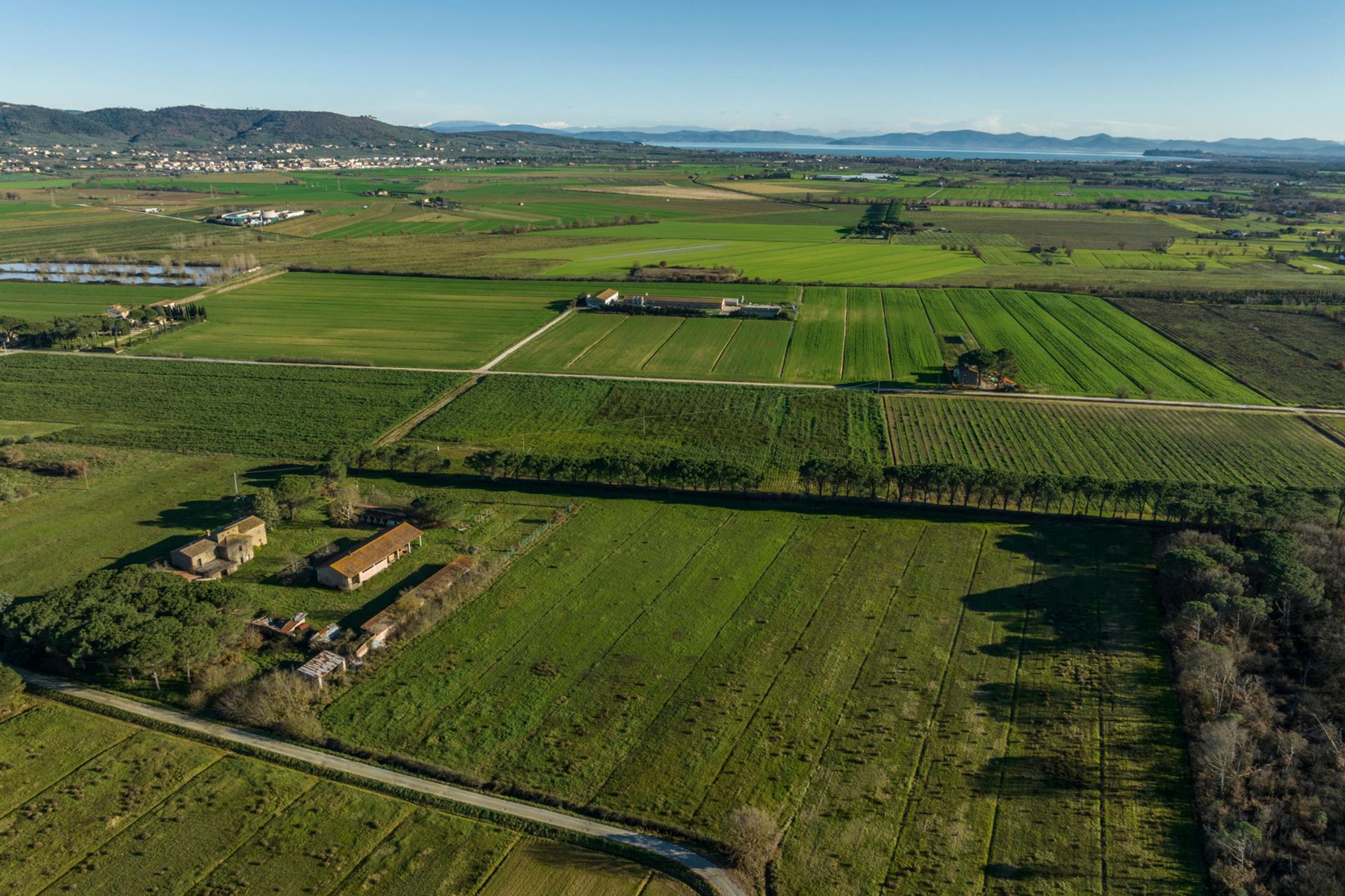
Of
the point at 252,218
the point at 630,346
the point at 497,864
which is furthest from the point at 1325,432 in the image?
the point at 252,218

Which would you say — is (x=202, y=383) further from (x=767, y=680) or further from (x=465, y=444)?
(x=767, y=680)

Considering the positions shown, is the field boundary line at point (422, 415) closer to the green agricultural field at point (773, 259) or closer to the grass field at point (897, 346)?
the grass field at point (897, 346)

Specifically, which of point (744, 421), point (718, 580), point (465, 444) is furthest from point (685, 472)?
point (465, 444)

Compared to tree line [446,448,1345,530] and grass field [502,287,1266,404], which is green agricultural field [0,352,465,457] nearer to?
grass field [502,287,1266,404]

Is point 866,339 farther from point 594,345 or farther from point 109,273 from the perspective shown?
point 109,273

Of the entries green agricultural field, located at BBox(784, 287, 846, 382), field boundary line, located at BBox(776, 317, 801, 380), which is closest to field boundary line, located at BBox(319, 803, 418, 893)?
green agricultural field, located at BBox(784, 287, 846, 382)

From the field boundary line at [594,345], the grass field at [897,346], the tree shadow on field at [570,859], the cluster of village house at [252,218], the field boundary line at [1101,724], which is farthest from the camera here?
the cluster of village house at [252,218]

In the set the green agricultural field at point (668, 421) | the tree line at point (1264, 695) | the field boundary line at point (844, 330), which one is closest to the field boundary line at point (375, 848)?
the tree line at point (1264, 695)
